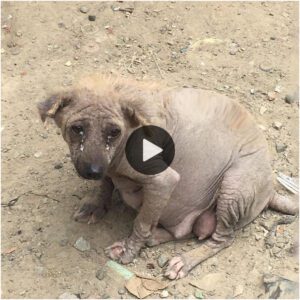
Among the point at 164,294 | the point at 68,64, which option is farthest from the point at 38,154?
the point at 164,294

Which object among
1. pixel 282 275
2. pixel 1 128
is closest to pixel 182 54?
pixel 1 128

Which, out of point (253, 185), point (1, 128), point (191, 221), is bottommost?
point (1, 128)

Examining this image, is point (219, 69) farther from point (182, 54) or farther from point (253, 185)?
point (253, 185)

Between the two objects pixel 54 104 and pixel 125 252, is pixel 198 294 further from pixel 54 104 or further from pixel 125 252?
pixel 54 104

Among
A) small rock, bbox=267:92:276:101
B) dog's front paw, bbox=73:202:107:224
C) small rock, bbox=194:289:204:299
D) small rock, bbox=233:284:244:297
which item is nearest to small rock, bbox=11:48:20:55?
dog's front paw, bbox=73:202:107:224

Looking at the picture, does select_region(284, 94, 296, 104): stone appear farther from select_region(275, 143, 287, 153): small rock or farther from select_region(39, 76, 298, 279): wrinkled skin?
select_region(39, 76, 298, 279): wrinkled skin
